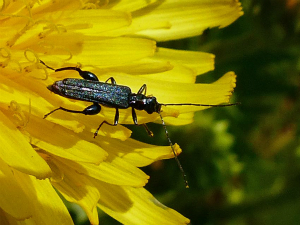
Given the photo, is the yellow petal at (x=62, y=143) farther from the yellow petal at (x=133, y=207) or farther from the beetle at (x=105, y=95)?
the yellow petal at (x=133, y=207)

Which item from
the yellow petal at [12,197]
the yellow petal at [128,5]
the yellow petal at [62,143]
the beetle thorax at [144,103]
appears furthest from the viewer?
the yellow petal at [128,5]

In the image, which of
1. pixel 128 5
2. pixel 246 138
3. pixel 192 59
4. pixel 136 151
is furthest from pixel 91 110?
A: pixel 246 138

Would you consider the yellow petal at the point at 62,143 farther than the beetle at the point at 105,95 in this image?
No

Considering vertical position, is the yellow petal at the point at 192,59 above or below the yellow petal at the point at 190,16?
below

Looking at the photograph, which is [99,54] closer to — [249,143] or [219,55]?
[219,55]

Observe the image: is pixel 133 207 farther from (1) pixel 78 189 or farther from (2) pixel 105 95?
(2) pixel 105 95

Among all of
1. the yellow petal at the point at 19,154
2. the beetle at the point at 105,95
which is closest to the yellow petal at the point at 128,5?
the beetle at the point at 105,95

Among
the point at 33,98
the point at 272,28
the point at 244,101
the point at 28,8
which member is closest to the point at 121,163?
the point at 33,98
